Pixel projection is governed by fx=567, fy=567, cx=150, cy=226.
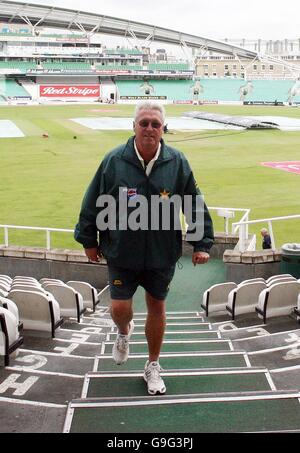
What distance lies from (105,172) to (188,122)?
146 ft

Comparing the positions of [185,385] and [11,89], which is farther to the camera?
[11,89]

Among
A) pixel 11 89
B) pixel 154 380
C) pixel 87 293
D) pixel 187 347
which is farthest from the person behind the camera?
pixel 11 89

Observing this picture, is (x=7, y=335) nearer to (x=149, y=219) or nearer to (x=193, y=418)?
(x=149, y=219)

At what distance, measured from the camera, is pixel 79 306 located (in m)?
7.05

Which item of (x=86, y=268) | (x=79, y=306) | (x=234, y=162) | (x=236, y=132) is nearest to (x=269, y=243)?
(x=86, y=268)

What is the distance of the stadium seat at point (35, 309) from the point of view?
5531mm

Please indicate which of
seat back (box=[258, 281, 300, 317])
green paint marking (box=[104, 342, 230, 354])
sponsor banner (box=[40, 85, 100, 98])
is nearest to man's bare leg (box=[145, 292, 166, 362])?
green paint marking (box=[104, 342, 230, 354])

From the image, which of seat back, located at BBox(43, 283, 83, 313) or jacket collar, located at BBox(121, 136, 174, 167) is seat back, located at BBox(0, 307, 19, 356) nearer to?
jacket collar, located at BBox(121, 136, 174, 167)

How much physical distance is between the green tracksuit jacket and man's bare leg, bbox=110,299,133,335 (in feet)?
1.09

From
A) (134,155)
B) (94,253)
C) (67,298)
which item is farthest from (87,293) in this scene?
(134,155)

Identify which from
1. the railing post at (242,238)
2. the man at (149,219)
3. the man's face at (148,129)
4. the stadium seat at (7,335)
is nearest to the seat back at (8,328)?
the stadium seat at (7,335)

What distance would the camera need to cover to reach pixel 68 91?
8881cm

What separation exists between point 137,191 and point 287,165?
22.8m

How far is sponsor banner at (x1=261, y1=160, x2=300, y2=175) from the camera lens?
24164mm
